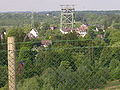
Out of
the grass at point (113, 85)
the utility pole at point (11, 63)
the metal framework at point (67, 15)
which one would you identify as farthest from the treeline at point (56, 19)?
the utility pole at point (11, 63)

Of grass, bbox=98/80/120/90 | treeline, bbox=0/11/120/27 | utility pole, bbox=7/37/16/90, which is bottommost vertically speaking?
treeline, bbox=0/11/120/27

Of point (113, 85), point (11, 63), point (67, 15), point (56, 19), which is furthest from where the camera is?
point (56, 19)

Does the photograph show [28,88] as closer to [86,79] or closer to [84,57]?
[86,79]

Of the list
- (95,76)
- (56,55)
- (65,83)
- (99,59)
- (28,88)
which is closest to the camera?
(28,88)

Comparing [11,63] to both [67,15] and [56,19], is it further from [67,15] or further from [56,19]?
[56,19]

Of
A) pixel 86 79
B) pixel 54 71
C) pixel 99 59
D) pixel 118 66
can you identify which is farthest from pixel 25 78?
pixel 118 66

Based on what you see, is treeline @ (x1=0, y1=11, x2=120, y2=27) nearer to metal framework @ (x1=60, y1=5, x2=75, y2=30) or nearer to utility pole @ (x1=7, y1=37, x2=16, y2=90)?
metal framework @ (x1=60, y1=5, x2=75, y2=30)

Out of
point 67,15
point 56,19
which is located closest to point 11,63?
point 67,15

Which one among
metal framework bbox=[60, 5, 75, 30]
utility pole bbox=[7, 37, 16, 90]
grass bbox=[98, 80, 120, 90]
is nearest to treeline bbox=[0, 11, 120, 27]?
metal framework bbox=[60, 5, 75, 30]

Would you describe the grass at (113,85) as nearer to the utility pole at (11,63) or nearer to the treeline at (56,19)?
the utility pole at (11,63)

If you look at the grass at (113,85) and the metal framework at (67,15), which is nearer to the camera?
the grass at (113,85)

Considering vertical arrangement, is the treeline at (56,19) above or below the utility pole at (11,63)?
below
